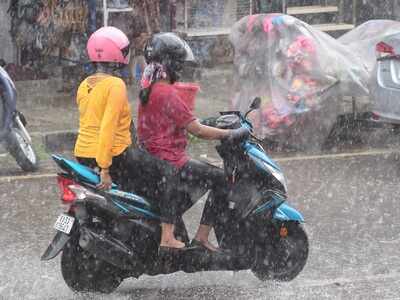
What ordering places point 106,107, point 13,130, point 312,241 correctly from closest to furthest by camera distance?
point 106,107 → point 312,241 → point 13,130

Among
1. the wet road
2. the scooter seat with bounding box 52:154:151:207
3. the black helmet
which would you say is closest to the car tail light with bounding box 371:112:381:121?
the wet road

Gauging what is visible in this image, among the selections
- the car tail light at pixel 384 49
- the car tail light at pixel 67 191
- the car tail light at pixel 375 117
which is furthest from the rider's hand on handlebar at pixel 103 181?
the car tail light at pixel 384 49

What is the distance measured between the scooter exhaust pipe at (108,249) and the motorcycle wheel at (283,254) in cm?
86

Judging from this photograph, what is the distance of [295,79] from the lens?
10.6m

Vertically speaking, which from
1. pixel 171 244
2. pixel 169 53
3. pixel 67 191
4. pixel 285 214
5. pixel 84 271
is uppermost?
pixel 169 53

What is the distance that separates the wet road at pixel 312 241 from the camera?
20.4 feet

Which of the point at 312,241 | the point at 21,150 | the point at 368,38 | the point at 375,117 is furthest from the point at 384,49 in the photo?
the point at 21,150

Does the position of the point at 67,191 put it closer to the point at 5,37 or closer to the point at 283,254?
the point at 283,254

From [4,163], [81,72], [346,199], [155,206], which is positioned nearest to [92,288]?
[155,206]

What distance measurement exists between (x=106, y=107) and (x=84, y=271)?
1013 mm

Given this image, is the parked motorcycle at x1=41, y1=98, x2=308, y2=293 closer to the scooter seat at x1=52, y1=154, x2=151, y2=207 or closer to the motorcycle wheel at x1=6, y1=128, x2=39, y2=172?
the scooter seat at x1=52, y1=154, x2=151, y2=207

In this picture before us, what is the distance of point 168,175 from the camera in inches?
235

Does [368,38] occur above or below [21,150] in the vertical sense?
above

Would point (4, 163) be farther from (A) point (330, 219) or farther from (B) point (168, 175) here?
(B) point (168, 175)
